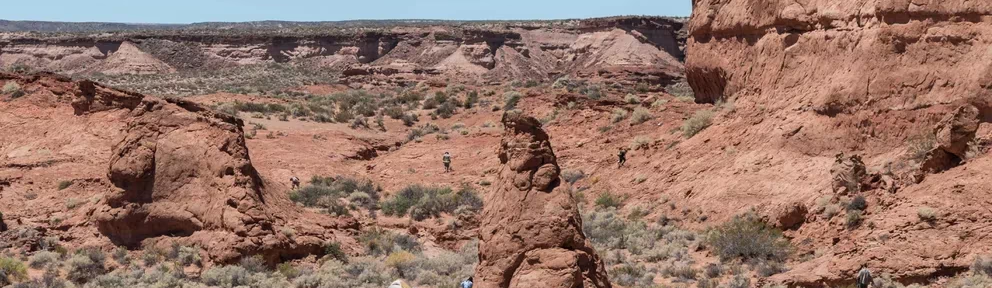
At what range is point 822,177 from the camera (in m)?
20.6

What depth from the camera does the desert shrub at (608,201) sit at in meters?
24.7

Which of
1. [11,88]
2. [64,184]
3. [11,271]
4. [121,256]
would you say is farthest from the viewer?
[11,88]

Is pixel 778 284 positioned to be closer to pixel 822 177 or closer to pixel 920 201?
pixel 920 201

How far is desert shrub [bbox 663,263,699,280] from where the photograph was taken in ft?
60.7

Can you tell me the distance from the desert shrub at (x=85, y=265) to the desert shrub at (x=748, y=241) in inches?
358

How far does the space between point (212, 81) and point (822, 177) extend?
5815 centimetres

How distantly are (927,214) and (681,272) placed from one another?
11.7ft

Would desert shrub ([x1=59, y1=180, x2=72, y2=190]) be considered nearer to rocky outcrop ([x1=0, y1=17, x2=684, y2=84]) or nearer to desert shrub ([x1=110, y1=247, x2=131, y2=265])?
desert shrub ([x1=110, y1=247, x2=131, y2=265])

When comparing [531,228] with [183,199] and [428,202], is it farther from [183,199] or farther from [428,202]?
[428,202]

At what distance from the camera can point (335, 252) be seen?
1889 centimetres

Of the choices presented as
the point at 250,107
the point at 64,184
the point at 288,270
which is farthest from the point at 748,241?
the point at 250,107

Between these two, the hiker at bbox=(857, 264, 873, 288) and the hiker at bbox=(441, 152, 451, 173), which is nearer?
the hiker at bbox=(857, 264, 873, 288)

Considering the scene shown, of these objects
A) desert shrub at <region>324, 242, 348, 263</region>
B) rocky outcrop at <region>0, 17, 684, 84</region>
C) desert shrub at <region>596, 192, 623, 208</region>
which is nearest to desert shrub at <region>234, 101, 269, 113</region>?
desert shrub at <region>596, 192, 623, 208</region>

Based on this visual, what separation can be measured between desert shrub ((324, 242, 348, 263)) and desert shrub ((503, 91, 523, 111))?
2457 cm
